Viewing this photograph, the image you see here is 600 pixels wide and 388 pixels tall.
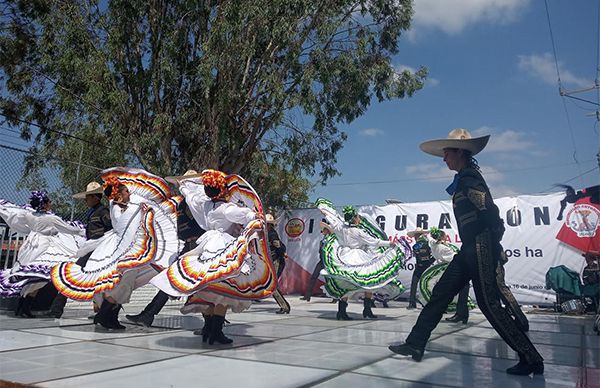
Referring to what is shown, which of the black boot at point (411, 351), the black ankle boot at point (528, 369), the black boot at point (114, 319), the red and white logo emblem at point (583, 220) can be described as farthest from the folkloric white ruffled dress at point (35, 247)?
the red and white logo emblem at point (583, 220)

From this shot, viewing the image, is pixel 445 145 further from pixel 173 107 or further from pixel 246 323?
pixel 173 107

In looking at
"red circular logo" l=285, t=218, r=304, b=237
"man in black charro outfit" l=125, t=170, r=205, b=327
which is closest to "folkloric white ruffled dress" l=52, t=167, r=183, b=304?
"man in black charro outfit" l=125, t=170, r=205, b=327

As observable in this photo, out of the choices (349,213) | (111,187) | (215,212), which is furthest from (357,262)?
(111,187)

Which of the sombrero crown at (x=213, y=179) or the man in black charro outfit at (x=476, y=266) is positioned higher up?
the sombrero crown at (x=213, y=179)

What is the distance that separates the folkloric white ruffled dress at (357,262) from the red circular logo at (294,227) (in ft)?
23.2

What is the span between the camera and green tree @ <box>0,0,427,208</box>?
1159cm

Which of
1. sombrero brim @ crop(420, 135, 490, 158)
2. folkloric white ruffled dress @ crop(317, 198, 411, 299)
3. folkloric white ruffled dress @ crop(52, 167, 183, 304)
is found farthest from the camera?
folkloric white ruffled dress @ crop(317, 198, 411, 299)

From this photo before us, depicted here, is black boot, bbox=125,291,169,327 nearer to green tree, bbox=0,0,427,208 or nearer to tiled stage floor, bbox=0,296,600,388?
tiled stage floor, bbox=0,296,600,388

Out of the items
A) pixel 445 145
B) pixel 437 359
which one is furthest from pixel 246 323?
pixel 445 145

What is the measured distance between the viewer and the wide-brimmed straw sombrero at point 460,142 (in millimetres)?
4484

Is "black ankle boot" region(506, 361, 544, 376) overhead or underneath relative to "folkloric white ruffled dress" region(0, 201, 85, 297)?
underneath

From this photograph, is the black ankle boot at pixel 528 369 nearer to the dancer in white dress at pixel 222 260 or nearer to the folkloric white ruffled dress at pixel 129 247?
the dancer in white dress at pixel 222 260

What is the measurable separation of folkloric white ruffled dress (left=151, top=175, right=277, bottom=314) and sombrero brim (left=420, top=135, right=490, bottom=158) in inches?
72.0

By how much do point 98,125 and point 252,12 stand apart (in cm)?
509
